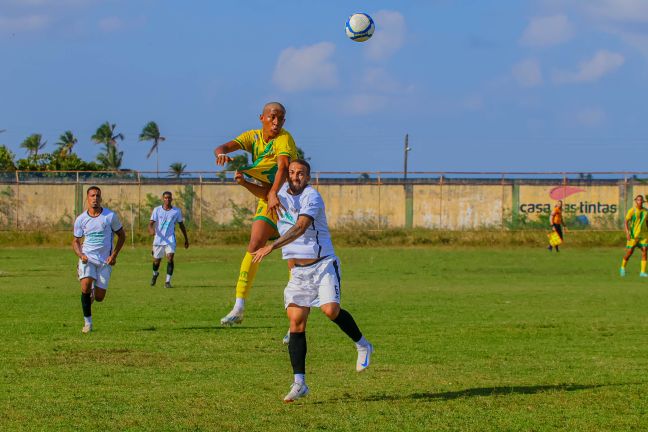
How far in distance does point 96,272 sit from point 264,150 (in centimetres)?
468

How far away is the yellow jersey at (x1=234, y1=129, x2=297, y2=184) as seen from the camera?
12273 millimetres

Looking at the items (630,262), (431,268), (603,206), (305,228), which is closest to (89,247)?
(305,228)

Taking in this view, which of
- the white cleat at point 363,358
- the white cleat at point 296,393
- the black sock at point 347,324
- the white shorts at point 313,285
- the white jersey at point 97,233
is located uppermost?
the white jersey at point 97,233

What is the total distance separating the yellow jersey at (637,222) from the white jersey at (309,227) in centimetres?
2280

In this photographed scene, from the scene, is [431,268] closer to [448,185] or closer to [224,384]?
[448,185]

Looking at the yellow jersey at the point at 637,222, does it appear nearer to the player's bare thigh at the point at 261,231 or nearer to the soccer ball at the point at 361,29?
the soccer ball at the point at 361,29

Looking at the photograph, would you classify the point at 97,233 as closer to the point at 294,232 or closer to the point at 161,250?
the point at 294,232

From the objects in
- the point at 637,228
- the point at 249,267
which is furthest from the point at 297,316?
the point at 637,228

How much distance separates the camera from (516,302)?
70.8ft

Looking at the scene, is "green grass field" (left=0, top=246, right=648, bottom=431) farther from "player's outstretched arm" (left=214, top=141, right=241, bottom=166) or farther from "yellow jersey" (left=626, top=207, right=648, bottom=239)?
"yellow jersey" (left=626, top=207, right=648, bottom=239)

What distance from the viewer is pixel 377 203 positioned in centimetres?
5488

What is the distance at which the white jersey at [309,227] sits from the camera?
32.4ft

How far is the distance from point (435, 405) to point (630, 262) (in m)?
31.3

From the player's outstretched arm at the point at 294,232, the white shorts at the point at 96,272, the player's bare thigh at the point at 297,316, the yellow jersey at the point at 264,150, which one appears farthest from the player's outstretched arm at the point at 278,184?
the white shorts at the point at 96,272
